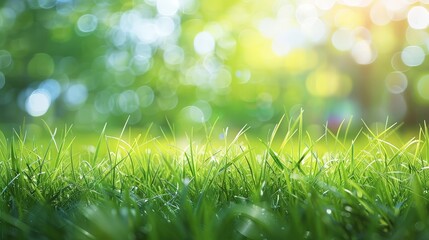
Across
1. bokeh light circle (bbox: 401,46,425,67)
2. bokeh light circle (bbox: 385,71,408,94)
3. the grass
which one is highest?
the grass

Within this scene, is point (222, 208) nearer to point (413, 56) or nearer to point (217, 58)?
point (217, 58)

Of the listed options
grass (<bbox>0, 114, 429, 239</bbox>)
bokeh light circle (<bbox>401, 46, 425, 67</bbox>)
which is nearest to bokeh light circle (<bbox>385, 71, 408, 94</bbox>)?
bokeh light circle (<bbox>401, 46, 425, 67</bbox>)

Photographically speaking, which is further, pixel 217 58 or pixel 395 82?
pixel 395 82

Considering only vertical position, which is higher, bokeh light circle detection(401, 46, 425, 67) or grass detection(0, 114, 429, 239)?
grass detection(0, 114, 429, 239)

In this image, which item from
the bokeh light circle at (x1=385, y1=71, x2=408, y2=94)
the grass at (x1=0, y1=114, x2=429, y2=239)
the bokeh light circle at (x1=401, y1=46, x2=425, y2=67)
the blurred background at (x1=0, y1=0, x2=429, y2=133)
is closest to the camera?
the grass at (x1=0, y1=114, x2=429, y2=239)

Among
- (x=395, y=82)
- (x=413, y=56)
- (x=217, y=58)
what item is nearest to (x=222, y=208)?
(x=217, y=58)

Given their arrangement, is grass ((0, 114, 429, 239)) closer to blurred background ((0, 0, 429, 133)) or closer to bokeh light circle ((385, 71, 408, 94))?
blurred background ((0, 0, 429, 133))

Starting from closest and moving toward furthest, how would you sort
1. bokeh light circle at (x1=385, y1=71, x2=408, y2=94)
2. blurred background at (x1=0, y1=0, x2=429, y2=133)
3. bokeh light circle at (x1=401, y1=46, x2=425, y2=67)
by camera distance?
1. blurred background at (x1=0, y1=0, x2=429, y2=133)
2. bokeh light circle at (x1=401, y1=46, x2=425, y2=67)
3. bokeh light circle at (x1=385, y1=71, x2=408, y2=94)

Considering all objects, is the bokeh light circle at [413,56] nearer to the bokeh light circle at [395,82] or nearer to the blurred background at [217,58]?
the blurred background at [217,58]

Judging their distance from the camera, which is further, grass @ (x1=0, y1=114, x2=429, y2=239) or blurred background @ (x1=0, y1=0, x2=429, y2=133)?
blurred background @ (x1=0, y1=0, x2=429, y2=133)
